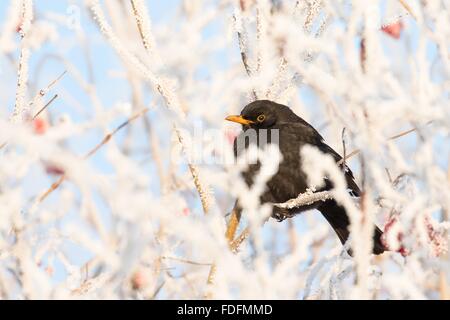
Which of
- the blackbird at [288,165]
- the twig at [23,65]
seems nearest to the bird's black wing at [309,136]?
the blackbird at [288,165]

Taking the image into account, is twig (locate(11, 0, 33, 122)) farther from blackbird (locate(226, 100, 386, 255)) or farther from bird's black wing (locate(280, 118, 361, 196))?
bird's black wing (locate(280, 118, 361, 196))

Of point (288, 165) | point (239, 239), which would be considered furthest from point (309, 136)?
point (239, 239)

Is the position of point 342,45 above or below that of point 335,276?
above

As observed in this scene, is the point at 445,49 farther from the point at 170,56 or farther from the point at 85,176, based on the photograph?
the point at 85,176

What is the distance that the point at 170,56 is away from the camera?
2.64 m

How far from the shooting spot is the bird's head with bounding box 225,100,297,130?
5773 millimetres

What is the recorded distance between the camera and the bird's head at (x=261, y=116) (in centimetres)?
577

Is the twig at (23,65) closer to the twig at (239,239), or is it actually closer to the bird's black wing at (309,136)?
the twig at (239,239)

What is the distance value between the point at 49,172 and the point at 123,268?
2665mm

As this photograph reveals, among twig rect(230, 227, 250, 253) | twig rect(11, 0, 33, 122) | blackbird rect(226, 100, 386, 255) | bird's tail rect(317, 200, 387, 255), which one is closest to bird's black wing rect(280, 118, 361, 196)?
blackbird rect(226, 100, 386, 255)

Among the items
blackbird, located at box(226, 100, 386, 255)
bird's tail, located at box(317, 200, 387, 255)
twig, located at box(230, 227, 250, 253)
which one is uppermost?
blackbird, located at box(226, 100, 386, 255)
